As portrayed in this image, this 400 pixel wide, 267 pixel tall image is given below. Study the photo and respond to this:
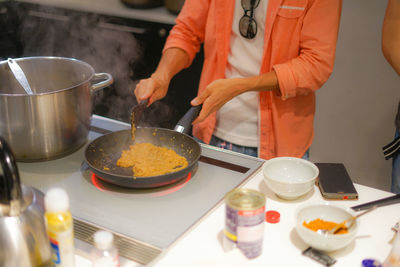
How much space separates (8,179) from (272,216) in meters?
0.67

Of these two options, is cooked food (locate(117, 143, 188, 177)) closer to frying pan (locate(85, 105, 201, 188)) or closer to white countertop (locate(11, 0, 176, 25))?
frying pan (locate(85, 105, 201, 188))

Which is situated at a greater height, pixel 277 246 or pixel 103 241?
pixel 103 241

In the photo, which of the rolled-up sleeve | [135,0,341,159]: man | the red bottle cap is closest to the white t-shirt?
[135,0,341,159]: man

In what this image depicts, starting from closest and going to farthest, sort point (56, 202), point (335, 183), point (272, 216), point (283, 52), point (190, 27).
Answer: point (56, 202)
point (272, 216)
point (335, 183)
point (283, 52)
point (190, 27)

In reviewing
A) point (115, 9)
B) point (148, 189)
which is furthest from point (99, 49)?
point (148, 189)

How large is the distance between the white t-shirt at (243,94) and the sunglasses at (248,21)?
0.01m

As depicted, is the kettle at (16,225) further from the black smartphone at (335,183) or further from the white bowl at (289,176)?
the black smartphone at (335,183)

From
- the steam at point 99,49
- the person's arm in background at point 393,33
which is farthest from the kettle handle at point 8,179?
the steam at point 99,49

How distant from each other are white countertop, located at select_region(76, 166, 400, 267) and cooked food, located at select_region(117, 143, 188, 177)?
24cm

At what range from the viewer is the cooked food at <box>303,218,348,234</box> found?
3.49 feet

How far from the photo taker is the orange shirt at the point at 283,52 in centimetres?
163

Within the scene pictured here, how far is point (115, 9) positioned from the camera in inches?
124

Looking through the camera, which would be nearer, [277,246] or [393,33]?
[277,246]

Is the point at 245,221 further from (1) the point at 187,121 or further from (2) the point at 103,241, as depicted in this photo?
(1) the point at 187,121
